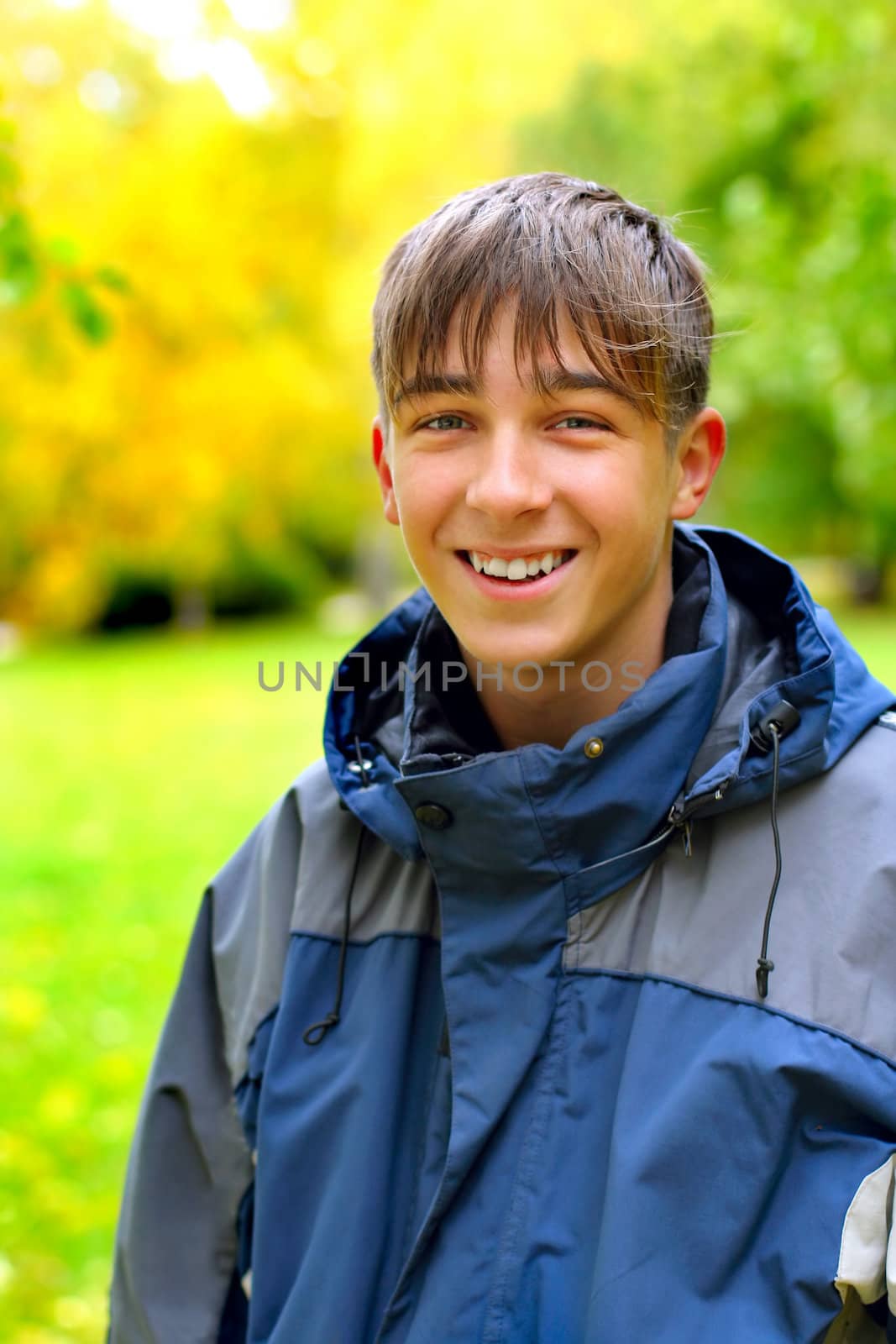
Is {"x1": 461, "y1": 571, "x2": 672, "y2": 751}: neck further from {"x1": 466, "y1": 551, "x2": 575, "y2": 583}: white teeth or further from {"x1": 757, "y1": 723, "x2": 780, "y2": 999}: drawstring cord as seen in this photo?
{"x1": 757, "y1": 723, "x2": 780, "y2": 999}: drawstring cord

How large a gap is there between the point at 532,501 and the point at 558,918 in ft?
1.78

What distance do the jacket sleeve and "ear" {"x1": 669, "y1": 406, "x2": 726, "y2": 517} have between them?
1.06 m

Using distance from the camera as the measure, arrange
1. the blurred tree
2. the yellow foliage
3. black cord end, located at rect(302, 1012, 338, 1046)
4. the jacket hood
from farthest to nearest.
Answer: the yellow foliage
the blurred tree
black cord end, located at rect(302, 1012, 338, 1046)
the jacket hood

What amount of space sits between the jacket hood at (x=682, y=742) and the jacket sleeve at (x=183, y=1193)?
1.73ft

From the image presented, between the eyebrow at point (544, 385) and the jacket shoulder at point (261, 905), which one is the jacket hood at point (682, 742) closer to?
the jacket shoulder at point (261, 905)

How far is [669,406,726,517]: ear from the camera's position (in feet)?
6.11

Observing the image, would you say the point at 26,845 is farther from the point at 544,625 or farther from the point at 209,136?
the point at 209,136

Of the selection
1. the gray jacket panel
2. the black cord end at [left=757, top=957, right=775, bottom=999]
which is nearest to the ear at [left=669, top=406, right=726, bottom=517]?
the gray jacket panel

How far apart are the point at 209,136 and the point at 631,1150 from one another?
69.9ft

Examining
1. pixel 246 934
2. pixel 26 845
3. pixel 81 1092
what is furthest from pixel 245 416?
pixel 246 934

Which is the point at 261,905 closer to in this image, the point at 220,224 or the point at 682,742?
the point at 682,742

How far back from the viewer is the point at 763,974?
59.3 inches
